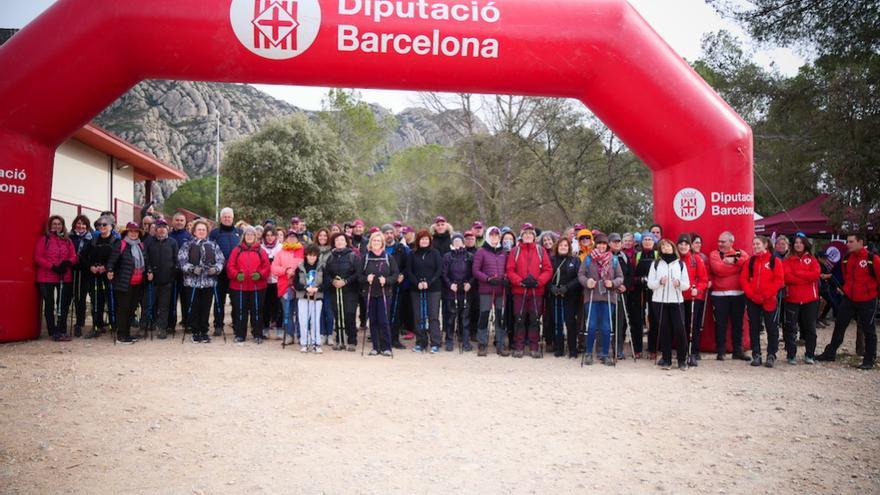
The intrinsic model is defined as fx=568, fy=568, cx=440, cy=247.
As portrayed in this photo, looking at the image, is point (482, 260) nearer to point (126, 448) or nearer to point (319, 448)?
point (319, 448)

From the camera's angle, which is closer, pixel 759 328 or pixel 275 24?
pixel 275 24

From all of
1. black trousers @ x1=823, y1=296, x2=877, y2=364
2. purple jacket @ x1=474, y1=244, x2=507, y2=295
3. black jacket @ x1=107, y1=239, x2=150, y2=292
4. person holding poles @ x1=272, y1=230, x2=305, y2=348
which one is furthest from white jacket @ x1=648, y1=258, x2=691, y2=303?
black jacket @ x1=107, y1=239, x2=150, y2=292

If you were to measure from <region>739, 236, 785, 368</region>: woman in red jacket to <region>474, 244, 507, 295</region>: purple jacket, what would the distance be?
10.9 ft

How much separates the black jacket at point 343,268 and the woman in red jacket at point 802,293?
6188 mm

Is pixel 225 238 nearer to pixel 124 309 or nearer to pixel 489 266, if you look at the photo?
pixel 124 309

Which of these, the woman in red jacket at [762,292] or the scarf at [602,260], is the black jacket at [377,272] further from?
the woman in red jacket at [762,292]

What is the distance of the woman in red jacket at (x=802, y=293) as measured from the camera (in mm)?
7926

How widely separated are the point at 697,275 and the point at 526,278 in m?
2.33

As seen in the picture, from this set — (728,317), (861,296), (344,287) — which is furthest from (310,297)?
(861,296)

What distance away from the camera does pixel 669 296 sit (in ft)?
24.9

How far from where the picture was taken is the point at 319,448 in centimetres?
415

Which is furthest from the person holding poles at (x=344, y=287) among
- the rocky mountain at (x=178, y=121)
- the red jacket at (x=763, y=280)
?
the rocky mountain at (x=178, y=121)

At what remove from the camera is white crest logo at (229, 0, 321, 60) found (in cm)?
765

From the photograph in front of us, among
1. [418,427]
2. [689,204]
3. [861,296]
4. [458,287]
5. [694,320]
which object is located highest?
[689,204]
